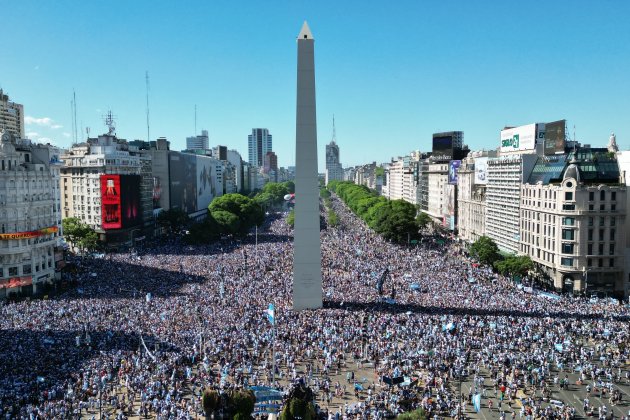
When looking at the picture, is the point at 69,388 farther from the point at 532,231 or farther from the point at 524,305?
the point at 532,231

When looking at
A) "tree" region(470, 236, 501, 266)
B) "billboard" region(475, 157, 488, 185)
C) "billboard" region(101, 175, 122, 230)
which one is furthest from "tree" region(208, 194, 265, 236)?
"tree" region(470, 236, 501, 266)

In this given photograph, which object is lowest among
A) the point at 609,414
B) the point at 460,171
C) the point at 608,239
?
the point at 609,414

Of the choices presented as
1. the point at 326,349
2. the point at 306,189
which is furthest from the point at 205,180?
the point at 326,349

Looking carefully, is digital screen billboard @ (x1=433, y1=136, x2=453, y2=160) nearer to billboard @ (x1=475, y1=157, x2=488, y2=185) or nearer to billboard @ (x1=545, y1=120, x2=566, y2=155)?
billboard @ (x1=475, y1=157, x2=488, y2=185)

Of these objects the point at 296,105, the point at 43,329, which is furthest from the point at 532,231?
the point at 43,329

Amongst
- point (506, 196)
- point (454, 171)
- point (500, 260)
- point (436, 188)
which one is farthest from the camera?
point (436, 188)

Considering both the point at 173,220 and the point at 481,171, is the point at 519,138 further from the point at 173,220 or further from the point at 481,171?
the point at 173,220

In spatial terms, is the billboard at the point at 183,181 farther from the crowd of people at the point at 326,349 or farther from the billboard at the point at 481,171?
the crowd of people at the point at 326,349
